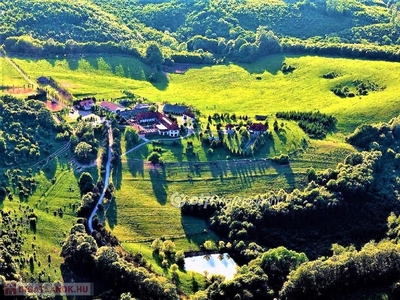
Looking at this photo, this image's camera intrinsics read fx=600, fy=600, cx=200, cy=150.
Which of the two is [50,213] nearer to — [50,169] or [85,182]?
[85,182]

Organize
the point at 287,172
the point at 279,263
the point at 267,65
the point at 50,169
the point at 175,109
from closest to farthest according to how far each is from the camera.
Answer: the point at 279,263, the point at 50,169, the point at 287,172, the point at 175,109, the point at 267,65

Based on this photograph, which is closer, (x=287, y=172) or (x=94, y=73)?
(x=287, y=172)

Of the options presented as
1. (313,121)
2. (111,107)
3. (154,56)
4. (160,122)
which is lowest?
(160,122)

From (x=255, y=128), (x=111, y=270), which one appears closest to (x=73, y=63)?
(x=255, y=128)

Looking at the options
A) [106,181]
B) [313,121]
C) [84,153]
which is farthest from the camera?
[313,121]

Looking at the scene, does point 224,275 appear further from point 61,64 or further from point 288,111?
point 61,64

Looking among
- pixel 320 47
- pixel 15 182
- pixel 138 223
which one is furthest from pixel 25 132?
pixel 320 47
